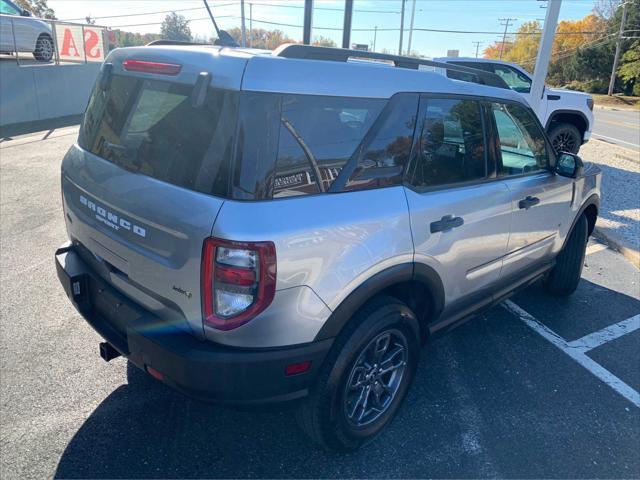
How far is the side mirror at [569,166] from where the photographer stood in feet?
12.2

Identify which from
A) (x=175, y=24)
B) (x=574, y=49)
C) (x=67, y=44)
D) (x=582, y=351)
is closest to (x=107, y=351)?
(x=582, y=351)

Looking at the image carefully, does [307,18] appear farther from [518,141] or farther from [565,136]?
[565,136]

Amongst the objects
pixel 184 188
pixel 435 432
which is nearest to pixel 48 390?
pixel 184 188

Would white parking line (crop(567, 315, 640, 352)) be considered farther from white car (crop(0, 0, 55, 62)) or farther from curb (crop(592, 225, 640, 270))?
white car (crop(0, 0, 55, 62))

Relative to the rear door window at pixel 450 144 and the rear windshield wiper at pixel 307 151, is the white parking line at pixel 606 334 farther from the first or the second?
the rear windshield wiper at pixel 307 151

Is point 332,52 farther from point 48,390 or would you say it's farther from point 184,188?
point 48,390

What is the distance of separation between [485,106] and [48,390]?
314cm

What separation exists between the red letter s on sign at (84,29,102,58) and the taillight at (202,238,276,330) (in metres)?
16.5

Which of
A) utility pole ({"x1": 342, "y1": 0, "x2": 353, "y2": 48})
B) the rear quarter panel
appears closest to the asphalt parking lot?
the rear quarter panel

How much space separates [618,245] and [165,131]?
223 inches

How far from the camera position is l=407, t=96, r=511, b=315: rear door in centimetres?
263

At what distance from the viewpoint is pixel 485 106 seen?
313 centimetres

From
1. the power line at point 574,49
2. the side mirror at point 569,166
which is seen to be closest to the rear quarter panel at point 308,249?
the side mirror at point 569,166

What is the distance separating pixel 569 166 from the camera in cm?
372
